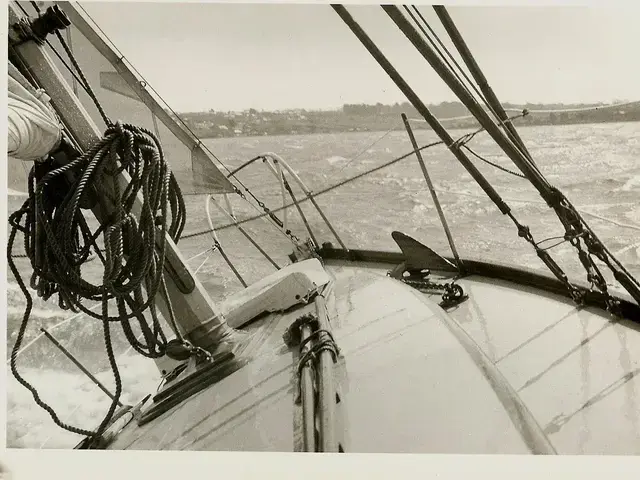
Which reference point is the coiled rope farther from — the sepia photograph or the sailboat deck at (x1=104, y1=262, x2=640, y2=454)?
the sailboat deck at (x1=104, y1=262, x2=640, y2=454)

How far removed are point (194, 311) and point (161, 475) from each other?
0.61 metres

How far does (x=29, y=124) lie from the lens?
1.38 m

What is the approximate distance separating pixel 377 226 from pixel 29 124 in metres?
7.84

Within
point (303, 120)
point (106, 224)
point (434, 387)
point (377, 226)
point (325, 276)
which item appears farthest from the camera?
point (377, 226)

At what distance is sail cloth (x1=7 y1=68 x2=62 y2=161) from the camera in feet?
4.34

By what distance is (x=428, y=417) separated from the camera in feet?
3.95

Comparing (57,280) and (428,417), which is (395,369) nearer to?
(428,417)

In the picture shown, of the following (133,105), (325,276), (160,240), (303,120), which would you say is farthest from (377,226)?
(160,240)

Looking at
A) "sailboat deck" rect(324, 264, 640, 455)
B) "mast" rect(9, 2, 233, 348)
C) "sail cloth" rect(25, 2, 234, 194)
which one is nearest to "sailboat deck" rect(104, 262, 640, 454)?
"sailboat deck" rect(324, 264, 640, 455)

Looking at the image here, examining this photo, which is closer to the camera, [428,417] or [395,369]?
[428,417]

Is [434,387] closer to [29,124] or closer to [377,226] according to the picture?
[29,124]

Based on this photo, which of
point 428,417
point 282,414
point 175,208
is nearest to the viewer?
point 428,417

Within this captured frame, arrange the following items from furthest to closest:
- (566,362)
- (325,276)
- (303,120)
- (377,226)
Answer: (377,226)
(303,120)
(325,276)
(566,362)

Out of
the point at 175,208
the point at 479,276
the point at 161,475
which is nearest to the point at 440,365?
the point at 161,475
